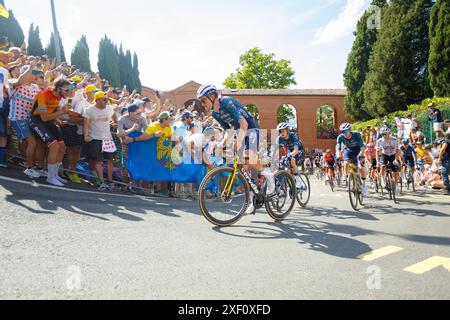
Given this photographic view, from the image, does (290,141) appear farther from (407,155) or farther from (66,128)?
(407,155)

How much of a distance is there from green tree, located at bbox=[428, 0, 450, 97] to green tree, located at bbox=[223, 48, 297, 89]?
34822 millimetres

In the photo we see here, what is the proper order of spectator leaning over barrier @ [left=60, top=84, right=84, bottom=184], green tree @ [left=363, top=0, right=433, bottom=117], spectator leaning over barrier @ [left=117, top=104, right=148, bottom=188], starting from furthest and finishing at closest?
green tree @ [left=363, top=0, right=433, bottom=117] → spectator leaning over barrier @ [left=117, top=104, right=148, bottom=188] → spectator leaning over barrier @ [left=60, top=84, right=84, bottom=184]

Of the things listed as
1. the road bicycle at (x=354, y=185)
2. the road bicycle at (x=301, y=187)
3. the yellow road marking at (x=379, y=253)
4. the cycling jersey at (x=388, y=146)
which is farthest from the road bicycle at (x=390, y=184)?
the yellow road marking at (x=379, y=253)

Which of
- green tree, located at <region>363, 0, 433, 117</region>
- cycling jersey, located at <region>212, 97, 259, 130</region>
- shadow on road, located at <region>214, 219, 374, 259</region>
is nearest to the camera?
shadow on road, located at <region>214, 219, 374, 259</region>

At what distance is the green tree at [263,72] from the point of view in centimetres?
6141

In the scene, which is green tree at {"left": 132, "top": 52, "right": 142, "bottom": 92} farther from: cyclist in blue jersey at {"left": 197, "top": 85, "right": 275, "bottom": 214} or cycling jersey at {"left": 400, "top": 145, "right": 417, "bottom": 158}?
cyclist in blue jersey at {"left": 197, "top": 85, "right": 275, "bottom": 214}

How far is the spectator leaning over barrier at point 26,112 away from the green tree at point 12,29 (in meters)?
36.3

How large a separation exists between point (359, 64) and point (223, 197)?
40.3m

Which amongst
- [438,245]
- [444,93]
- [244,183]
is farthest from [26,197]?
[444,93]

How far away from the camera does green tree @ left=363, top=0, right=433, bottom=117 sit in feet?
104

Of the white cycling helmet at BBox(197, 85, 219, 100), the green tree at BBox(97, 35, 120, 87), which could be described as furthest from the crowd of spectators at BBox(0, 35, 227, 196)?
the green tree at BBox(97, 35, 120, 87)

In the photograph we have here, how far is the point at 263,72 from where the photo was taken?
2431 inches

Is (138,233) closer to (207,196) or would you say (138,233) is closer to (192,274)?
(207,196)
